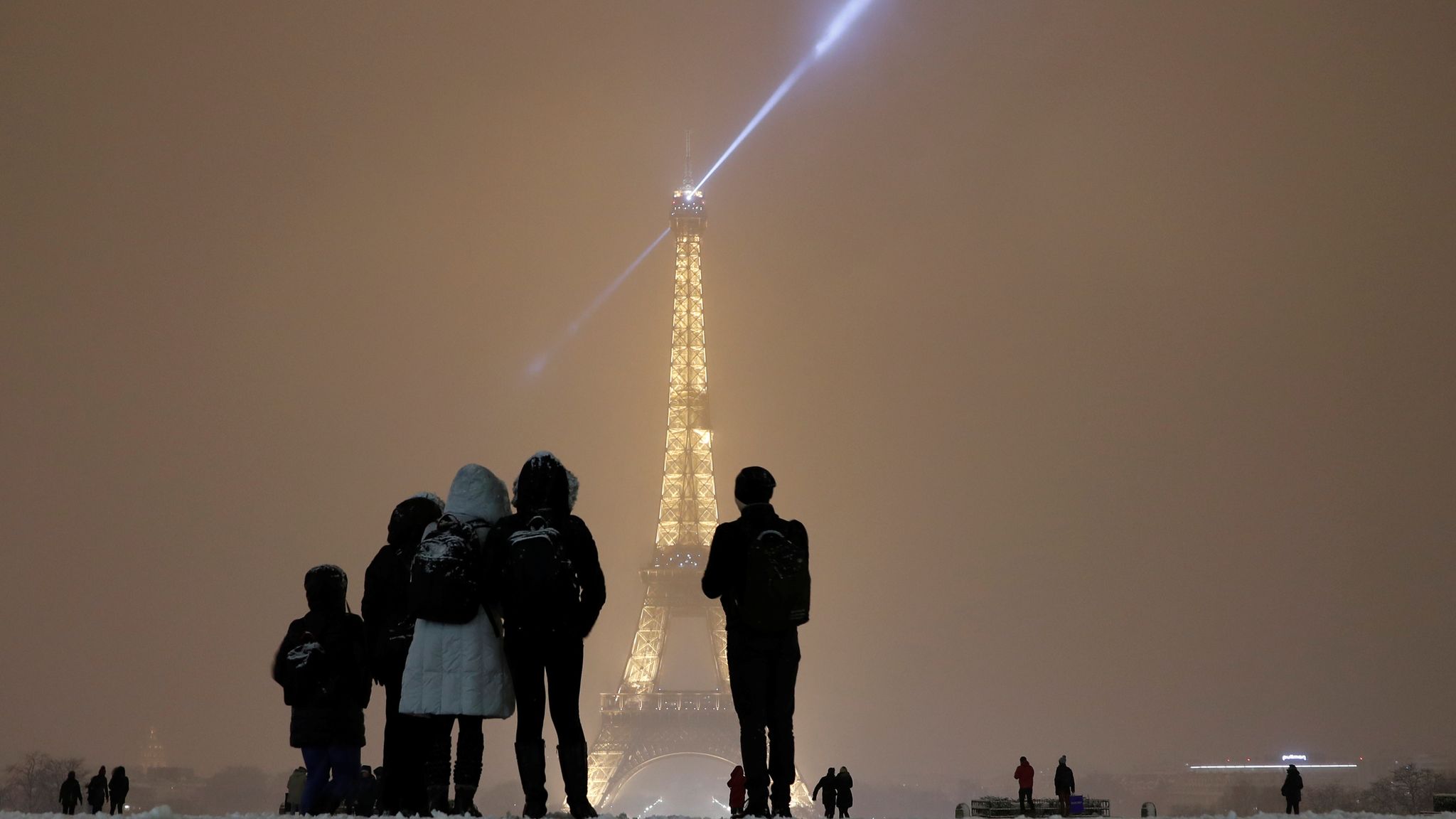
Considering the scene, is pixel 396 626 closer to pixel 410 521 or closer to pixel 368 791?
pixel 410 521

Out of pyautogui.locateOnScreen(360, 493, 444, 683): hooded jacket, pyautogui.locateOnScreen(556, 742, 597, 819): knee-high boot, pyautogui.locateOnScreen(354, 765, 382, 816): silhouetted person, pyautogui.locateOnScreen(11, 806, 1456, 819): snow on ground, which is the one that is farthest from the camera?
pyautogui.locateOnScreen(354, 765, 382, 816): silhouetted person

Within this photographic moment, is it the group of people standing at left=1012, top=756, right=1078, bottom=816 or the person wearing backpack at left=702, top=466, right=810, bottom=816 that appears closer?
the person wearing backpack at left=702, top=466, right=810, bottom=816

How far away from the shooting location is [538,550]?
637cm

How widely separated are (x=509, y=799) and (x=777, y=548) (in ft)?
223

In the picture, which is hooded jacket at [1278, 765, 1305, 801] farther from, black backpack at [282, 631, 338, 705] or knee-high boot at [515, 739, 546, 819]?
black backpack at [282, 631, 338, 705]

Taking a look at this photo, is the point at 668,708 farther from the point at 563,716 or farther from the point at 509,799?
the point at 563,716

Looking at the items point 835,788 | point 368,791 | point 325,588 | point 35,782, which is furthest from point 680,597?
point 325,588

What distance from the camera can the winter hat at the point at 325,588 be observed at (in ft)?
24.5

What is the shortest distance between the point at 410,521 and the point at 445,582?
0.98 meters

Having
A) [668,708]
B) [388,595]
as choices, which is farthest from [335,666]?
[668,708]

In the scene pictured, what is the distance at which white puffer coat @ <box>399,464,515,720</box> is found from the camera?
638cm

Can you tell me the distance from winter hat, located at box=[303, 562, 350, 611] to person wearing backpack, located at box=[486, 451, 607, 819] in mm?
1365

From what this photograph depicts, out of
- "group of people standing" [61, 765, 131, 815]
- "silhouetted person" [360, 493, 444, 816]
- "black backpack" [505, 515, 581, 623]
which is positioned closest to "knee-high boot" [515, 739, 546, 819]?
"silhouetted person" [360, 493, 444, 816]

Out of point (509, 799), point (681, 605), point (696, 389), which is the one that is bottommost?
point (509, 799)
